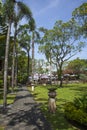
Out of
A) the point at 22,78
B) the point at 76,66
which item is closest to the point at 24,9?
the point at 22,78

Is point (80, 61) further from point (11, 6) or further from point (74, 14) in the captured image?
point (11, 6)

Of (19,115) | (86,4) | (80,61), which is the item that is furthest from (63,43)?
(80,61)

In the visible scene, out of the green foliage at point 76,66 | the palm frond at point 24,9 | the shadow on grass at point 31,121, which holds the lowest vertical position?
the shadow on grass at point 31,121

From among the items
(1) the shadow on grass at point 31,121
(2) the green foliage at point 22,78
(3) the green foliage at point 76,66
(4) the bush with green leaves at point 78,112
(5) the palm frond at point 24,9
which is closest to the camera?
(4) the bush with green leaves at point 78,112

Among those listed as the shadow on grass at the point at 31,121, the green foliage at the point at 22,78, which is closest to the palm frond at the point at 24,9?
the shadow on grass at the point at 31,121

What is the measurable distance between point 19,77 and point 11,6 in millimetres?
47209

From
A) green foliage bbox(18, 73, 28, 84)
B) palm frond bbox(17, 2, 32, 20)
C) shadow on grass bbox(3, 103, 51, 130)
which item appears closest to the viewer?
shadow on grass bbox(3, 103, 51, 130)

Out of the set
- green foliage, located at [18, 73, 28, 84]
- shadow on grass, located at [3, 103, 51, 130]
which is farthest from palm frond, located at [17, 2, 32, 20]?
green foliage, located at [18, 73, 28, 84]

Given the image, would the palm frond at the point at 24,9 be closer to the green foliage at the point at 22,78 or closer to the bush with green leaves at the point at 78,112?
the bush with green leaves at the point at 78,112

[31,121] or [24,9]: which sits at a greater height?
[24,9]

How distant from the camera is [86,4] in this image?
1485 inches

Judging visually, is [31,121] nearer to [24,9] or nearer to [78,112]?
[78,112]

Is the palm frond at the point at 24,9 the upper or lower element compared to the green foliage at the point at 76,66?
lower

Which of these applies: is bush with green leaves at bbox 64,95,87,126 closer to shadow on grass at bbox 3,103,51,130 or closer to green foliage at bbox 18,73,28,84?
shadow on grass at bbox 3,103,51,130
